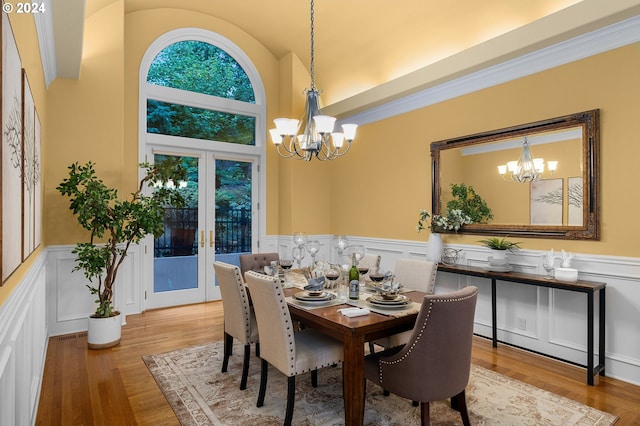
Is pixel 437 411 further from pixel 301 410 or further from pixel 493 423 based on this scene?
pixel 301 410

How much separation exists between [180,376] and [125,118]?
11.2 ft

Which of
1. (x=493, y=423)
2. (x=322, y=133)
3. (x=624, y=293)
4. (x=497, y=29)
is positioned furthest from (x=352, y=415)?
(x=497, y=29)

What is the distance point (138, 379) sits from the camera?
10.1 feet

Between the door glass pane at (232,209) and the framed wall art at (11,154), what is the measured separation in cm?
377

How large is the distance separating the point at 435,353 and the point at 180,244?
4296 millimetres

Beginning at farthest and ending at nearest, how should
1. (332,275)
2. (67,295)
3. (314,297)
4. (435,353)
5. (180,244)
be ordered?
(180,244), (67,295), (332,275), (314,297), (435,353)

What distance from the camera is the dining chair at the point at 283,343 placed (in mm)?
2311

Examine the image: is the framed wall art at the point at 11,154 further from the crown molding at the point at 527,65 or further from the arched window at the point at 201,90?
the crown molding at the point at 527,65

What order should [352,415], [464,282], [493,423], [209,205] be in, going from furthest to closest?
[209,205] < [464,282] < [493,423] < [352,415]

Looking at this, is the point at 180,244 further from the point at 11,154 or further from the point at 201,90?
the point at 11,154

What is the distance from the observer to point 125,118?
4.91m

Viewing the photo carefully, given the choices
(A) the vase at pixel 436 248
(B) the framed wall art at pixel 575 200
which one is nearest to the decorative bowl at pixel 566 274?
(B) the framed wall art at pixel 575 200

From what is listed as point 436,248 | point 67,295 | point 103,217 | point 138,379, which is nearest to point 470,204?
point 436,248

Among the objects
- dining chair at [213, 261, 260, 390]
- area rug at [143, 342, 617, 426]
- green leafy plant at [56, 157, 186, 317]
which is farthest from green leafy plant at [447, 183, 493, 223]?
green leafy plant at [56, 157, 186, 317]
